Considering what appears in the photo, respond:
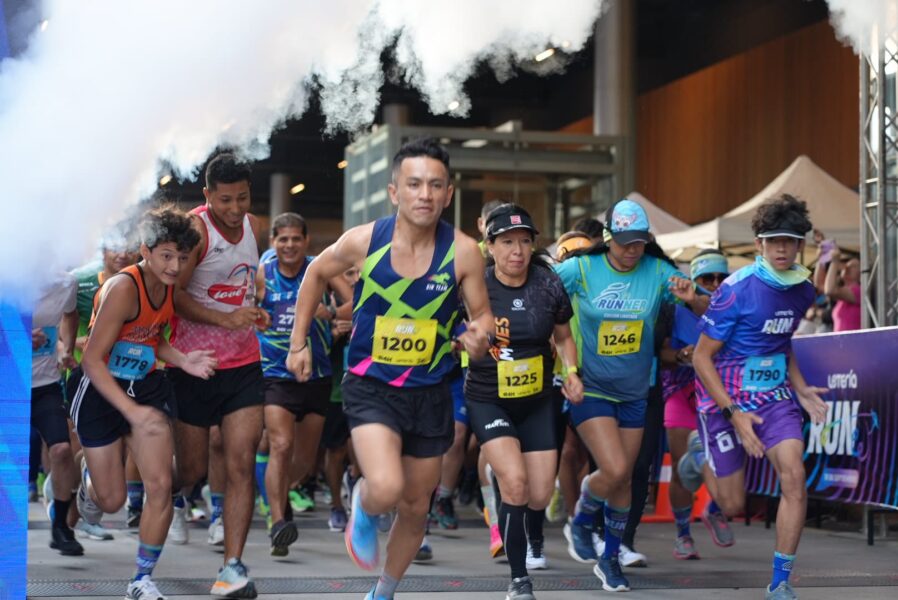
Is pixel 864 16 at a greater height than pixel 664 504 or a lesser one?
greater

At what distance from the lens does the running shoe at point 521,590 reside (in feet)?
21.3

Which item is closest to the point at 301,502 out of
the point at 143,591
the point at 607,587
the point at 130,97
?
the point at 607,587

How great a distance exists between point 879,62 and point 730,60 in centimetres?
1523

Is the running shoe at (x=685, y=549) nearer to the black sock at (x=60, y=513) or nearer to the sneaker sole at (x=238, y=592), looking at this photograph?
the sneaker sole at (x=238, y=592)

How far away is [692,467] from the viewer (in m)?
8.73

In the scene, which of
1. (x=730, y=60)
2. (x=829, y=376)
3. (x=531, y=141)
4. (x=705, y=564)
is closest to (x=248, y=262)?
(x=705, y=564)

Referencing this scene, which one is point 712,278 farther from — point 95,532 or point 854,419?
point 95,532

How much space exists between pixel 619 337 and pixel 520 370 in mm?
827

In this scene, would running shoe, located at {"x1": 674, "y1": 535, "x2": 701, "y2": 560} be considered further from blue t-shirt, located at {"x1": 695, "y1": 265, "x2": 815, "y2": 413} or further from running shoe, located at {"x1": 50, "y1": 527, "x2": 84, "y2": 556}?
running shoe, located at {"x1": 50, "y1": 527, "x2": 84, "y2": 556}

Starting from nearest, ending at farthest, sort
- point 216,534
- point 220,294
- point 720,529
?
point 220,294
point 720,529
point 216,534

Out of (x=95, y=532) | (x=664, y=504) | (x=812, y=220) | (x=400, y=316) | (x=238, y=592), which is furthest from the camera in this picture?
(x=812, y=220)

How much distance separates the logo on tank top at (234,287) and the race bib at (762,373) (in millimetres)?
2723

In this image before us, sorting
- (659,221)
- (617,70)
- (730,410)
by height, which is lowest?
(730,410)

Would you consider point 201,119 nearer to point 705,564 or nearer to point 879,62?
point 705,564
